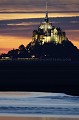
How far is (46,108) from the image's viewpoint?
41656 mm

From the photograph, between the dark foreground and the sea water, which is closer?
the sea water

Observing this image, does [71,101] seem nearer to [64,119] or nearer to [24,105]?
[24,105]

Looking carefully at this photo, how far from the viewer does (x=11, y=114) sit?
38938 mm

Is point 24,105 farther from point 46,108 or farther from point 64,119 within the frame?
point 64,119

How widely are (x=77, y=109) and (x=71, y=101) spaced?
5.22 metres

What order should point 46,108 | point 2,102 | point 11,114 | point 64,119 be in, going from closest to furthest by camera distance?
point 64,119
point 11,114
point 46,108
point 2,102

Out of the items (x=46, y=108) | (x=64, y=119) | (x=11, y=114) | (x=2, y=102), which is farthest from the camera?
(x=2, y=102)

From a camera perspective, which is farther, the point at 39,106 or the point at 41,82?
the point at 41,82

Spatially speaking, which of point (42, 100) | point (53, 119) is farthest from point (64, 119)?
point (42, 100)

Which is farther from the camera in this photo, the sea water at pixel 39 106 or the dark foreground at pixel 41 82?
the dark foreground at pixel 41 82

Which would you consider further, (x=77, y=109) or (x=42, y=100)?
(x=42, y=100)

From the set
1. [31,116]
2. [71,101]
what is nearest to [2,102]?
[71,101]

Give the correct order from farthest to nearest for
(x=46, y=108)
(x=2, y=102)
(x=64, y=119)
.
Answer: (x=2, y=102), (x=46, y=108), (x=64, y=119)

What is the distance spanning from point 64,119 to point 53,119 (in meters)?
0.51
